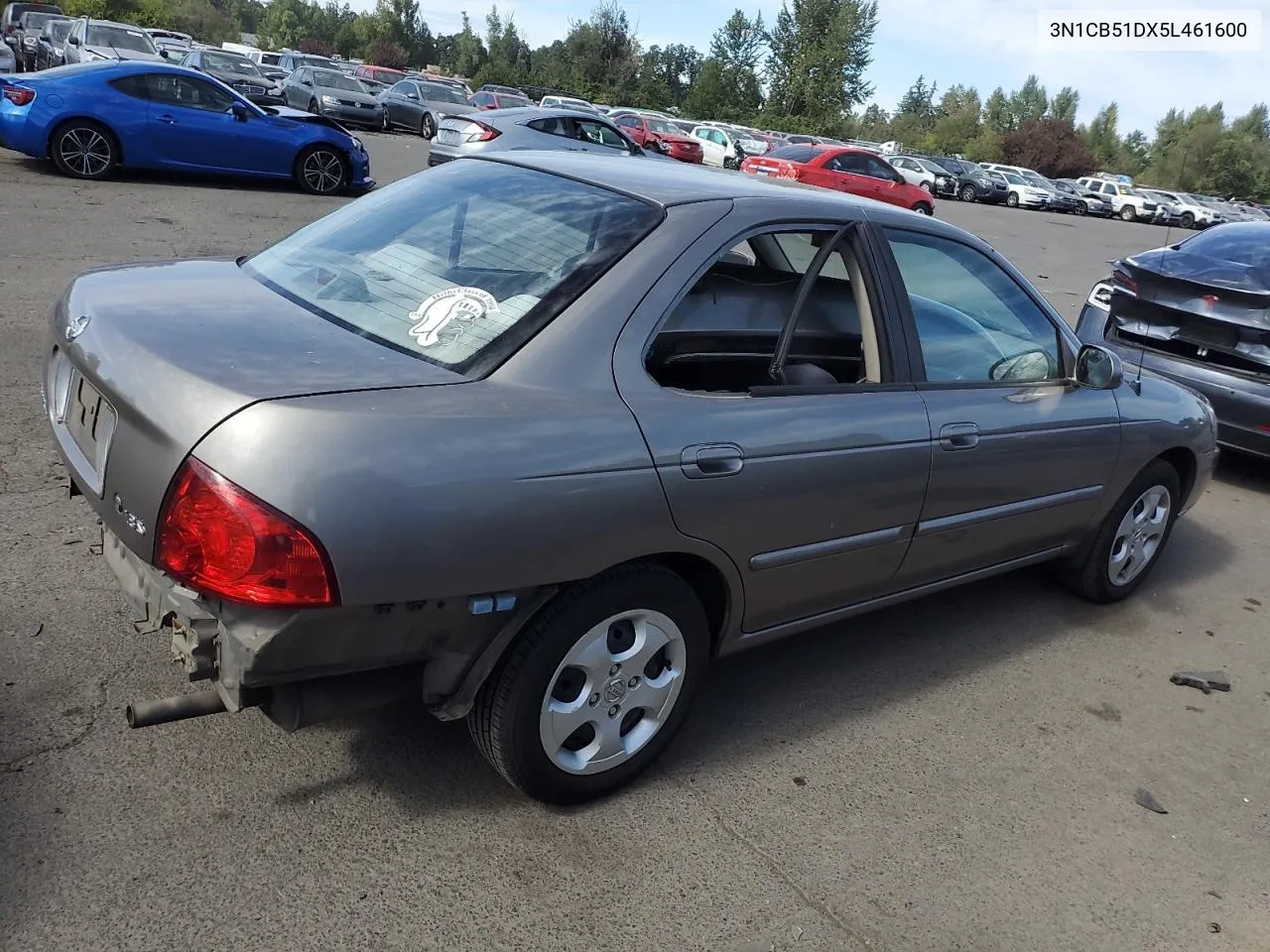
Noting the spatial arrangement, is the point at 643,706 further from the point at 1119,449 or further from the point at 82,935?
the point at 1119,449

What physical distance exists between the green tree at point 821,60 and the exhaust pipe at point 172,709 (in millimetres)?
66722

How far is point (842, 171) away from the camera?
2267 cm

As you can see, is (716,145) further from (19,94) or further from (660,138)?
(19,94)

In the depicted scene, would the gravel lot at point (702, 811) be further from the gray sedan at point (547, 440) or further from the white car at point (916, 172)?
the white car at point (916, 172)

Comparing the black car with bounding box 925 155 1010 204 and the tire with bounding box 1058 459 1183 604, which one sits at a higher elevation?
the black car with bounding box 925 155 1010 204

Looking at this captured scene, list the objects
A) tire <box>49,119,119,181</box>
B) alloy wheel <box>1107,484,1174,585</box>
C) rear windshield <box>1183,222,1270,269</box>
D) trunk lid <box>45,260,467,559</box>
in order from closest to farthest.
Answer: trunk lid <box>45,260,467,559</box>, alloy wheel <box>1107,484,1174,585</box>, rear windshield <box>1183,222,1270,269</box>, tire <box>49,119,119,181</box>

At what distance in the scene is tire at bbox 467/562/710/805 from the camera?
2611mm

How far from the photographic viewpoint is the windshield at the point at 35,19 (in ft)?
100

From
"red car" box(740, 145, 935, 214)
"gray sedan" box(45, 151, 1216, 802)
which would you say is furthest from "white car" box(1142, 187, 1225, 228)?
"gray sedan" box(45, 151, 1216, 802)

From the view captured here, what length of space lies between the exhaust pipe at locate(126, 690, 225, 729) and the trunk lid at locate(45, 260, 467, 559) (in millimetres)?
393

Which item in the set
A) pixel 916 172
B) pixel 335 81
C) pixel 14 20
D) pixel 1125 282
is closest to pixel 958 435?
pixel 1125 282

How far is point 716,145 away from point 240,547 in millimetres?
35412

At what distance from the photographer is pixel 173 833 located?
2570 mm

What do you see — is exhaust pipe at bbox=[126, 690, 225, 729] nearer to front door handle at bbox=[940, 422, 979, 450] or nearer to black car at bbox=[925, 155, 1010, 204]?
front door handle at bbox=[940, 422, 979, 450]
